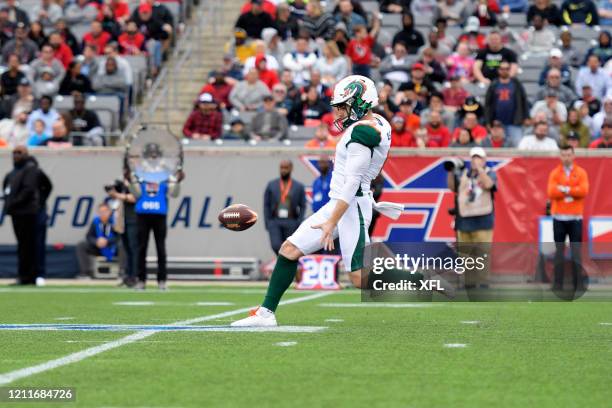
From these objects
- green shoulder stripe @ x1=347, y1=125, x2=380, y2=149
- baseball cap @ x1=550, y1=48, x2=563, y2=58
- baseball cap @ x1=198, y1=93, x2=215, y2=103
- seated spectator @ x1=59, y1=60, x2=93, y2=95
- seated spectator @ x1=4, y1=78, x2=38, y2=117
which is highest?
baseball cap @ x1=550, y1=48, x2=563, y2=58

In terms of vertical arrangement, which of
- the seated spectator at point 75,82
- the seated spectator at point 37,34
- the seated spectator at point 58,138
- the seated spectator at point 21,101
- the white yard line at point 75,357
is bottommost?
the white yard line at point 75,357

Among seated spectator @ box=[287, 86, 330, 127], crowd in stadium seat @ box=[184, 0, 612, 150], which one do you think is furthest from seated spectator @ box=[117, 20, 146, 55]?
seated spectator @ box=[287, 86, 330, 127]

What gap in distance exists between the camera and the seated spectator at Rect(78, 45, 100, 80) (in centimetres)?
2197

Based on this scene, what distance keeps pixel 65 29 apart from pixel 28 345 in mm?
16118

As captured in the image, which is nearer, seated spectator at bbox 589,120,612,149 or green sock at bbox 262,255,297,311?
green sock at bbox 262,255,297,311

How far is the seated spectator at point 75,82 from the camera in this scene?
70.6 feet

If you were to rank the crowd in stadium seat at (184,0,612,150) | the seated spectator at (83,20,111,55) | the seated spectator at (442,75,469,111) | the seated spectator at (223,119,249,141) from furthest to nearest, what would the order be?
the seated spectator at (83,20,111,55), the seated spectator at (442,75,469,111), the seated spectator at (223,119,249,141), the crowd in stadium seat at (184,0,612,150)

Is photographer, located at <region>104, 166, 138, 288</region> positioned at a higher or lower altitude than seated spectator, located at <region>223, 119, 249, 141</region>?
lower

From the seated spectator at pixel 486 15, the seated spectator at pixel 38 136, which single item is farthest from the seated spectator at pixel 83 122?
the seated spectator at pixel 486 15

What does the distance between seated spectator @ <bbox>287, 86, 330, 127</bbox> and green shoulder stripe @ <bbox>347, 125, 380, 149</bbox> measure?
436 inches

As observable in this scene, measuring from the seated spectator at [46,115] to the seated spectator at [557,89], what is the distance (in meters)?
7.52

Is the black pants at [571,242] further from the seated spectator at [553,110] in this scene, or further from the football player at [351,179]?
the football player at [351,179]

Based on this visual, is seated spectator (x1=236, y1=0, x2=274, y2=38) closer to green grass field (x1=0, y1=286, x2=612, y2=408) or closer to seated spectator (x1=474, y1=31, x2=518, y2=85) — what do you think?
seated spectator (x1=474, y1=31, x2=518, y2=85)

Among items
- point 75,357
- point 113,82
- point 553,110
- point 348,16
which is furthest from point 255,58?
point 75,357
